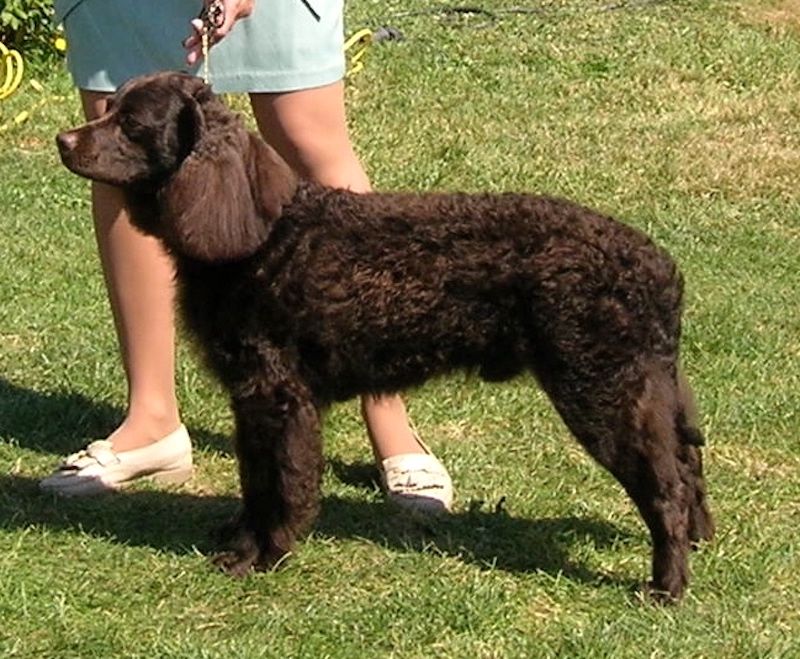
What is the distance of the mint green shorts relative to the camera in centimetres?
488

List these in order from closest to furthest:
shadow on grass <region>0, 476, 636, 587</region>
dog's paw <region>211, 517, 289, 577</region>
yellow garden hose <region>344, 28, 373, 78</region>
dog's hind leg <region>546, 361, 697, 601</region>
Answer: dog's hind leg <region>546, 361, 697, 601</region>
dog's paw <region>211, 517, 289, 577</region>
shadow on grass <region>0, 476, 636, 587</region>
yellow garden hose <region>344, 28, 373, 78</region>

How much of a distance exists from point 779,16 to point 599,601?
9.22 m

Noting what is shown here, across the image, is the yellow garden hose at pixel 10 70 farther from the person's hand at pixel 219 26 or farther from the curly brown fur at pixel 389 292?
the curly brown fur at pixel 389 292

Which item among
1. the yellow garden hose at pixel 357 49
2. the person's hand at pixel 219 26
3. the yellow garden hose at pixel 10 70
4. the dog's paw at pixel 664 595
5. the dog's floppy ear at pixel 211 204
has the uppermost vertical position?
the person's hand at pixel 219 26

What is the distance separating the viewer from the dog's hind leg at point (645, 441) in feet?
13.8

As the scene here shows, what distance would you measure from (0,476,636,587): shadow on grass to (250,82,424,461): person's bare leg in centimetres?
37

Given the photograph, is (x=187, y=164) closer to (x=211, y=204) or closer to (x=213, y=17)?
(x=211, y=204)

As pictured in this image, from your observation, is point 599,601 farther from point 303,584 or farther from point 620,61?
point 620,61

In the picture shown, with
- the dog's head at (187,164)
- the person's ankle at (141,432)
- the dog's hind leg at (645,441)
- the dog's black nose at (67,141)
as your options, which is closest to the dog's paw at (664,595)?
the dog's hind leg at (645,441)

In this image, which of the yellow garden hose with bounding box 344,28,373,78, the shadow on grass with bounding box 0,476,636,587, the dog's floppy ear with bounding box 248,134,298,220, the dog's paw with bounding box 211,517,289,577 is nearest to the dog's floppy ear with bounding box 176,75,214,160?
the dog's floppy ear with bounding box 248,134,298,220

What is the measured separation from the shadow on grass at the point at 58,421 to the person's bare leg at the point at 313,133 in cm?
103

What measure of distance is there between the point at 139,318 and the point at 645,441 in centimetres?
178

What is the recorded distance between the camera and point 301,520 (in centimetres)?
446

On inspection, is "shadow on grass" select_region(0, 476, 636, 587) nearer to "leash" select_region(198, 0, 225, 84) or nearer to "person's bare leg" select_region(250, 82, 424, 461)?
"person's bare leg" select_region(250, 82, 424, 461)
